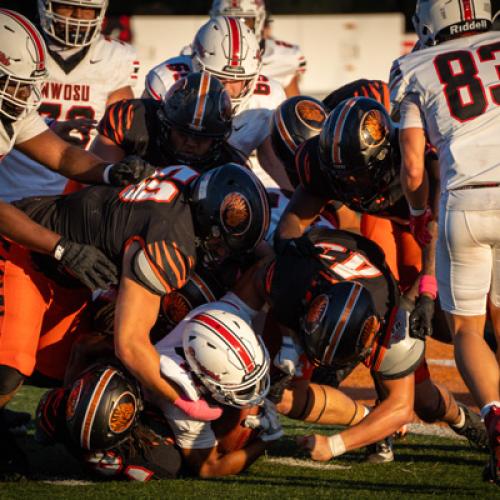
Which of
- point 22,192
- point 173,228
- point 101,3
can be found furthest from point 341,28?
point 173,228

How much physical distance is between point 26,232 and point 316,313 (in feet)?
4.10

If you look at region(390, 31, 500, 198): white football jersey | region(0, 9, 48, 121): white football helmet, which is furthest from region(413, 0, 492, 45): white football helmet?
region(0, 9, 48, 121): white football helmet

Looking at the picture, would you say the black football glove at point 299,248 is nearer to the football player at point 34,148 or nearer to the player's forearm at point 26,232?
the football player at point 34,148

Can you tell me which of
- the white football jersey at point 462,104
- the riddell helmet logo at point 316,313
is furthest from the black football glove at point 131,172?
the white football jersey at point 462,104

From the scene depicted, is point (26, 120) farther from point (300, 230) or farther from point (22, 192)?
point (300, 230)

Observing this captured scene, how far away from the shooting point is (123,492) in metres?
4.36

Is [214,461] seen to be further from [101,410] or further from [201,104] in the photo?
[201,104]

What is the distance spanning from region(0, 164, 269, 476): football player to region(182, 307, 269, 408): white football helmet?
0.46 feet

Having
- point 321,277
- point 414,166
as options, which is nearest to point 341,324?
point 321,277

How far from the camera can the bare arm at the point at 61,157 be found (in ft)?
16.6

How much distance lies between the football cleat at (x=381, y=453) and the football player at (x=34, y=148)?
1449 millimetres

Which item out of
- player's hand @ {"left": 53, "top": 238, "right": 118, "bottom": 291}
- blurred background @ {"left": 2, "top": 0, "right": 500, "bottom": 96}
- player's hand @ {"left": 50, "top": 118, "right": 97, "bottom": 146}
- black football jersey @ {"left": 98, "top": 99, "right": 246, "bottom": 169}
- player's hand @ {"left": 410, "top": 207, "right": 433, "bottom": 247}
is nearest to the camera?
player's hand @ {"left": 53, "top": 238, "right": 118, "bottom": 291}

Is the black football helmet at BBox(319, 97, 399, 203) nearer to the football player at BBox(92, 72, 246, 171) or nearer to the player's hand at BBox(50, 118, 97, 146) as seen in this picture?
the football player at BBox(92, 72, 246, 171)

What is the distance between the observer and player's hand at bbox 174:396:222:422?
4492mm
